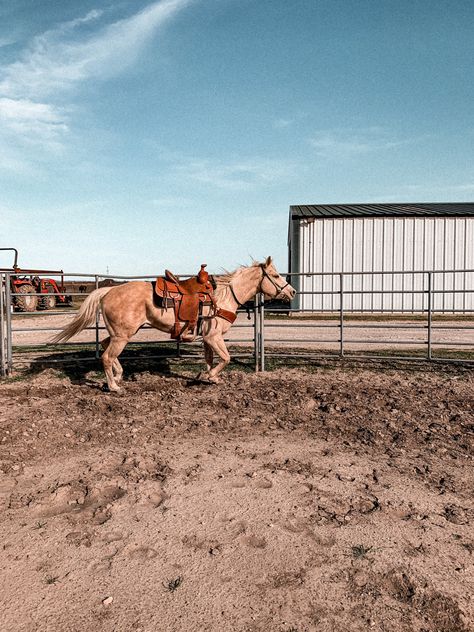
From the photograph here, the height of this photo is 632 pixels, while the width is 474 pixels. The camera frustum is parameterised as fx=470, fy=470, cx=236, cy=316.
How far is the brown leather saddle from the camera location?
6602 millimetres

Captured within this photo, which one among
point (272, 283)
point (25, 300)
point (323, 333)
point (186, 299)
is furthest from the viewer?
point (25, 300)

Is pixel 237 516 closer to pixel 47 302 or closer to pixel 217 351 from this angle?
pixel 217 351

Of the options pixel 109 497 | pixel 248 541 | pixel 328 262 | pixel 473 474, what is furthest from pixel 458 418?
pixel 328 262

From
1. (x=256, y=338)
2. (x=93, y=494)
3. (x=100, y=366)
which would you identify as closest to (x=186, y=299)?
(x=256, y=338)

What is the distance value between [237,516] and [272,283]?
4711 mm

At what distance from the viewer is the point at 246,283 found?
24.3 feet

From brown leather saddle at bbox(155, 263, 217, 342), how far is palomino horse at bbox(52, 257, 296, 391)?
103mm

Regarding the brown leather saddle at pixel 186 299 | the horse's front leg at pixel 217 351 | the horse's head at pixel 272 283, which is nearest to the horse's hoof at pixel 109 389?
the brown leather saddle at pixel 186 299

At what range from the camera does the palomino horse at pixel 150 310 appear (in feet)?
21.2

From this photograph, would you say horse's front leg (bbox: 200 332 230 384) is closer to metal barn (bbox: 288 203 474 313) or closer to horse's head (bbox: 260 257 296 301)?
horse's head (bbox: 260 257 296 301)

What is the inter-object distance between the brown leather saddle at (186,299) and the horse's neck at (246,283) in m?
0.52

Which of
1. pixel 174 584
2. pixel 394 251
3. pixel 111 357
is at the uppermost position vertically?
pixel 394 251

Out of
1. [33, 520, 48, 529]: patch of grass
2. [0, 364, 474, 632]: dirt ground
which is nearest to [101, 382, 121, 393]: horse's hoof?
[0, 364, 474, 632]: dirt ground

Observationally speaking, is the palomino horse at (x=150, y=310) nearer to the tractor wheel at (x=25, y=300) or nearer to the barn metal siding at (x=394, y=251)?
the barn metal siding at (x=394, y=251)
